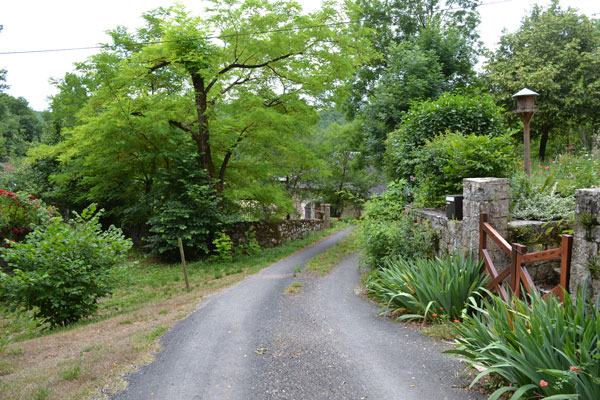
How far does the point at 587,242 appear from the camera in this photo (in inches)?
171

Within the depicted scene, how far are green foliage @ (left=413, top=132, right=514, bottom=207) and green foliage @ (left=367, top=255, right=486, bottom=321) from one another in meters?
2.09

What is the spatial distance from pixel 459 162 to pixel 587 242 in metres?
3.58

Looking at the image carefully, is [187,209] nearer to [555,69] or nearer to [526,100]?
[526,100]

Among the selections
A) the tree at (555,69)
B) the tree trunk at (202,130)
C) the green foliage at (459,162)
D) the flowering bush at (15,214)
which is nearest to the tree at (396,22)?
the tree at (555,69)

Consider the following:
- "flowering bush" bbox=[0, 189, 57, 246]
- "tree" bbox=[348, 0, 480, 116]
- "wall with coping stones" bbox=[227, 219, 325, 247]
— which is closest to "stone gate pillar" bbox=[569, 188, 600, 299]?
"flowering bush" bbox=[0, 189, 57, 246]

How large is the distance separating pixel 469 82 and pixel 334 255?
980 centimetres

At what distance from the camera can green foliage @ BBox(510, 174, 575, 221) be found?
21.0ft

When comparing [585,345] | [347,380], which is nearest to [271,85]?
[347,380]

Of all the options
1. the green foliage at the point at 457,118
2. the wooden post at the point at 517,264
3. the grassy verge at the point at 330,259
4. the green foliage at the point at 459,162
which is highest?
the green foliage at the point at 457,118

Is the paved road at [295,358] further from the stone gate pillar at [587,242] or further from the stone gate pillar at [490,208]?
the stone gate pillar at [490,208]

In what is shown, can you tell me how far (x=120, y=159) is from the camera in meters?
15.5

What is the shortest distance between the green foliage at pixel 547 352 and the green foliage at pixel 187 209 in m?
11.6

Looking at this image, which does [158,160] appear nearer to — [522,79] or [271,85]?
[271,85]

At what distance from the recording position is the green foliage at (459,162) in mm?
7465
